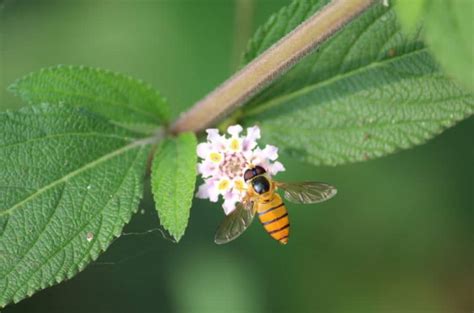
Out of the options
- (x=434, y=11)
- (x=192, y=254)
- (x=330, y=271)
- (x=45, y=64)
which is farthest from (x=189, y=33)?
(x=434, y=11)

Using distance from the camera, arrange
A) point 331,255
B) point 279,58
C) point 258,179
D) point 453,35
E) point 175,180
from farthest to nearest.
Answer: point 331,255
point 258,179
point 175,180
point 279,58
point 453,35

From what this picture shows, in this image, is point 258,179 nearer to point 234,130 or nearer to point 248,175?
point 248,175

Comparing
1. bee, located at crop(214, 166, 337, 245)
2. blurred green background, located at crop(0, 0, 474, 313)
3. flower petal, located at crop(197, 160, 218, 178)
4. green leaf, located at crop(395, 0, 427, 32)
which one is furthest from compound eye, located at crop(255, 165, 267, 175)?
blurred green background, located at crop(0, 0, 474, 313)

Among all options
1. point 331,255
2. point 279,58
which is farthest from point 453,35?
point 331,255

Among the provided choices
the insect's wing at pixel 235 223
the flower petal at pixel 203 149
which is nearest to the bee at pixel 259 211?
the insect's wing at pixel 235 223

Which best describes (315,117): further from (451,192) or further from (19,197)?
(451,192)

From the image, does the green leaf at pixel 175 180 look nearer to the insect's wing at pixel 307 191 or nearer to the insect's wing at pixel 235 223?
the insect's wing at pixel 235 223
